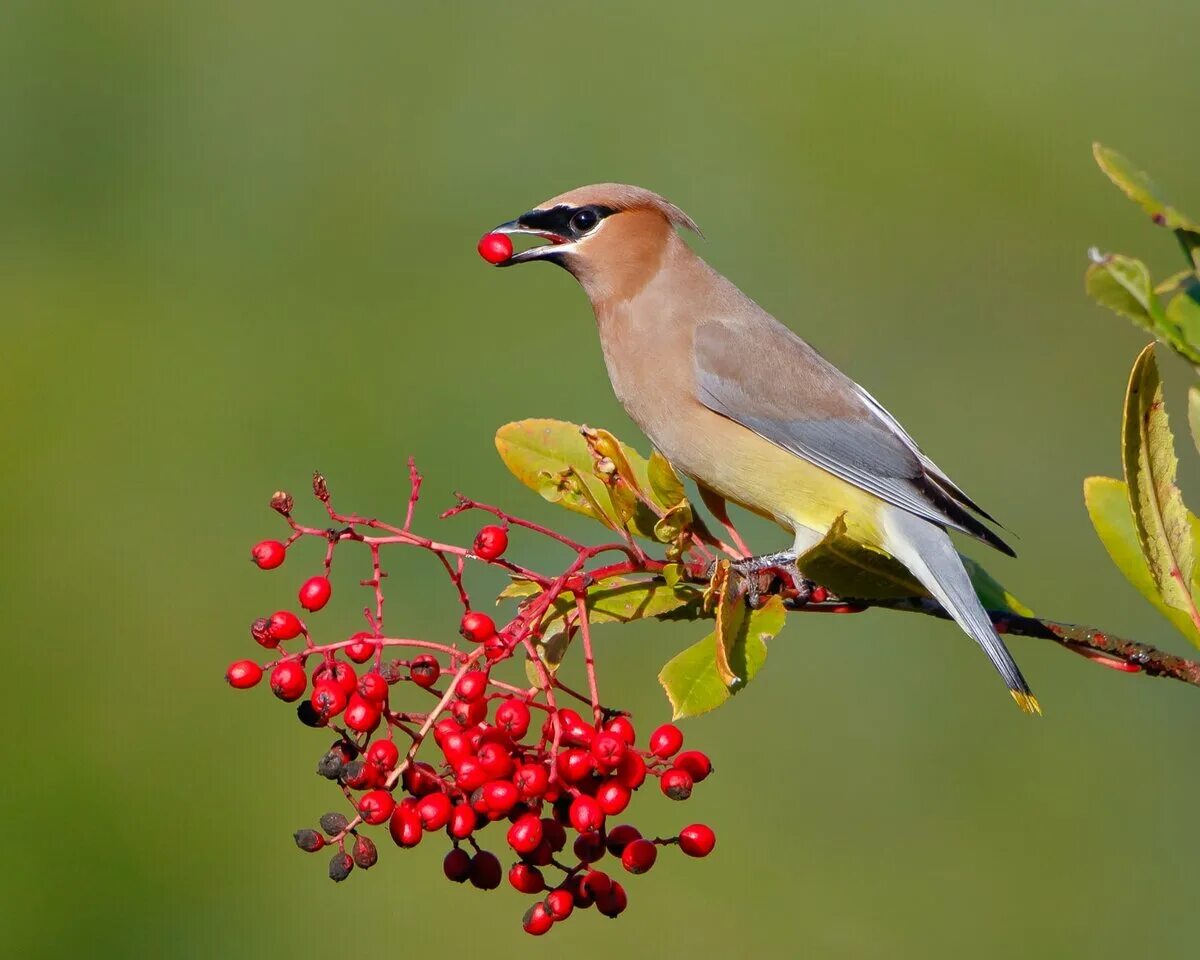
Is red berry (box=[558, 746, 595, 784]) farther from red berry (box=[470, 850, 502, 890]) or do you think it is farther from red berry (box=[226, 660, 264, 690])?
red berry (box=[226, 660, 264, 690])

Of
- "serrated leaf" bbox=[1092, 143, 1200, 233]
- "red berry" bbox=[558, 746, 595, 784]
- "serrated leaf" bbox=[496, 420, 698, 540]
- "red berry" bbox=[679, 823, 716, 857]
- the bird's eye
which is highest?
the bird's eye

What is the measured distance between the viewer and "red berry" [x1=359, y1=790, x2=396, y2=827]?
7.58ft

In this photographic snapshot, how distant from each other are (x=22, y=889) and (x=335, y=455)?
6.42ft

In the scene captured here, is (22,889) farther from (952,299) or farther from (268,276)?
(952,299)

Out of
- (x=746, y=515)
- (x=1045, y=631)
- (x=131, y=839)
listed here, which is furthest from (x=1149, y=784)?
(x=1045, y=631)

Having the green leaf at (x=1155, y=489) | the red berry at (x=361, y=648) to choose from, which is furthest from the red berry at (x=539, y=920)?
the green leaf at (x=1155, y=489)

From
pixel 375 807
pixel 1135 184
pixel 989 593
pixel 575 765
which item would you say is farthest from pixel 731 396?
pixel 375 807

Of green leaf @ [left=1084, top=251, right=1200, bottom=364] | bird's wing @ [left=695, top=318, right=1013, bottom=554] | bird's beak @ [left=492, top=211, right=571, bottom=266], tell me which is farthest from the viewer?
bird's beak @ [left=492, top=211, right=571, bottom=266]

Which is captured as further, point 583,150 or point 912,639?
point 583,150

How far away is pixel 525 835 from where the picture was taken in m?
2.29

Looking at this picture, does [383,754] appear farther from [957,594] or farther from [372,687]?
[957,594]

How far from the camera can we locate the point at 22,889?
4770mm

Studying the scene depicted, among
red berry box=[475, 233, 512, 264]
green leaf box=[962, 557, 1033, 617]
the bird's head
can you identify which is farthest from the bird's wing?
red berry box=[475, 233, 512, 264]

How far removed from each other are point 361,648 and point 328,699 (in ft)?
0.27
